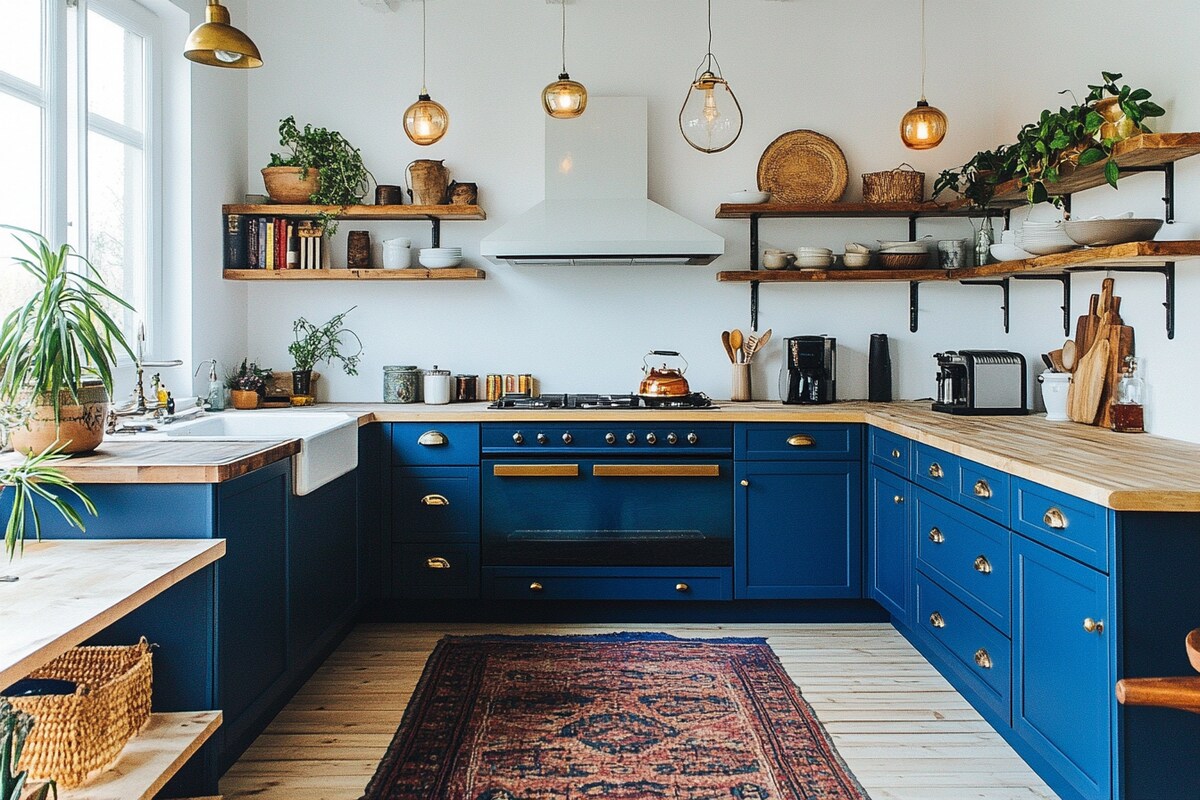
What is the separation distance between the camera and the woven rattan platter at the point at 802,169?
175 inches

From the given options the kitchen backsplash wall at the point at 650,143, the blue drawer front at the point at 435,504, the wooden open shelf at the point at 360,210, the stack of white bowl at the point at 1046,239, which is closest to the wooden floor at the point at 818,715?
the blue drawer front at the point at 435,504

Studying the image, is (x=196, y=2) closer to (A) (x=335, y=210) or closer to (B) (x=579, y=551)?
(A) (x=335, y=210)

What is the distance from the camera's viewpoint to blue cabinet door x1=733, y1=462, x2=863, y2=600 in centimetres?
389

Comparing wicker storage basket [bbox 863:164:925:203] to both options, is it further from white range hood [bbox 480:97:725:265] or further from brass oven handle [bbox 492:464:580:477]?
brass oven handle [bbox 492:464:580:477]

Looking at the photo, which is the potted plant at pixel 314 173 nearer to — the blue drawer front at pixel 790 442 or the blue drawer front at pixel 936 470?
the blue drawer front at pixel 790 442

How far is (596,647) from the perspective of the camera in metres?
3.62

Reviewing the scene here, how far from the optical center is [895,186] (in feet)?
14.1

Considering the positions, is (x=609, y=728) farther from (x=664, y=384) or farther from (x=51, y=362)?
(x=51, y=362)

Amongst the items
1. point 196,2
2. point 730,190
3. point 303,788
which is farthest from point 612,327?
point 303,788

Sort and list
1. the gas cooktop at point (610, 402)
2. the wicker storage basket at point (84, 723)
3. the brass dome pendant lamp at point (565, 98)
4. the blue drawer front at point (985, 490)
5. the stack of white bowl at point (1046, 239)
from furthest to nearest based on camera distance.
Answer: the gas cooktop at point (610, 402)
the brass dome pendant lamp at point (565, 98)
the stack of white bowl at point (1046, 239)
the blue drawer front at point (985, 490)
the wicker storage basket at point (84, 723)

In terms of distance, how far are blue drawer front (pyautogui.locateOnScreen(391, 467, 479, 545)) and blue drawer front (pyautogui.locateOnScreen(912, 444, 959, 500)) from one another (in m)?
1.82

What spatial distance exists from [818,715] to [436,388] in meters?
2.32

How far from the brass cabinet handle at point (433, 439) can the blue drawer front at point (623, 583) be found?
1.94 feet

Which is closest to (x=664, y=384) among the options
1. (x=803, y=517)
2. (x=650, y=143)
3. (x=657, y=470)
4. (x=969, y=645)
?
(x=657, y=470)
